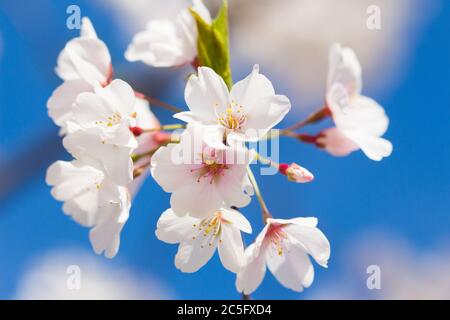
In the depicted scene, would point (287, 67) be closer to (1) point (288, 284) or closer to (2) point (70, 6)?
(2) point (70, 6)

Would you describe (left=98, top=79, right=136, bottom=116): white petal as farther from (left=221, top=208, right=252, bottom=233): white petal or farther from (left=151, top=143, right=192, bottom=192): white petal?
(left=221, top=208, right=252, bottom=233): white petal

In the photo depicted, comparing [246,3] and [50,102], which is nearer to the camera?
[50,102]

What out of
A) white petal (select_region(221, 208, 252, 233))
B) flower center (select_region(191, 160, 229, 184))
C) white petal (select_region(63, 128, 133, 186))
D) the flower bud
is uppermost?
the flower bud

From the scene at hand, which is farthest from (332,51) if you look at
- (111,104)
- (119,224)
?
(119,224)

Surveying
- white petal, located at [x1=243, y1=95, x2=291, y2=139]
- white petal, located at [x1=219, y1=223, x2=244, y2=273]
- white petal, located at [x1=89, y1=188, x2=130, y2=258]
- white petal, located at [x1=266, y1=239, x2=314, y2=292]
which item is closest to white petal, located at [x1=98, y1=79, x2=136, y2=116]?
white petal, located at [x1=89, y1=188, x2=130, y2=258]

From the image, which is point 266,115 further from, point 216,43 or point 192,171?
point 216,43

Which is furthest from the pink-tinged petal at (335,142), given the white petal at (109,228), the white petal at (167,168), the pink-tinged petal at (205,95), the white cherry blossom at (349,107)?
the white petal at (109,228)

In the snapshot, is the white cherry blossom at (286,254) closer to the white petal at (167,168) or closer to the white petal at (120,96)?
A: the white petal at (167,168)
